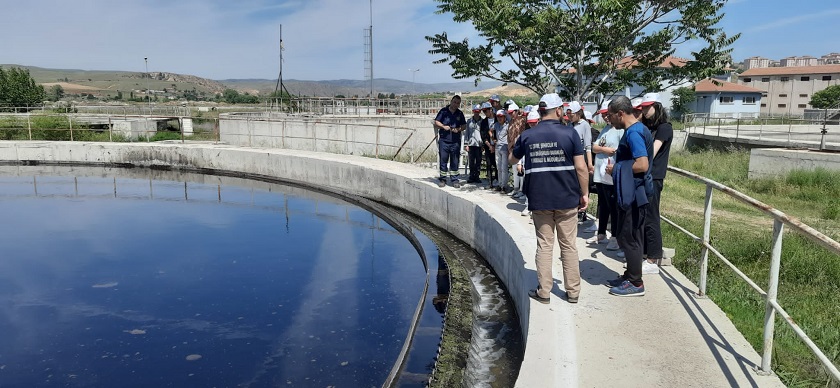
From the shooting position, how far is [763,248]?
6.82 meters

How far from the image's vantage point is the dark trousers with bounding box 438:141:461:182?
1022 centimetres

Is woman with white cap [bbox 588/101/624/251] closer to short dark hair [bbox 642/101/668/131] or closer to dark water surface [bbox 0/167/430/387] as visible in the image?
short dark hair [bbox 642/101/668/131]

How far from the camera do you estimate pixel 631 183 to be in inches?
179

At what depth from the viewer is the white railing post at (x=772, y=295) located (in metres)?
3.23

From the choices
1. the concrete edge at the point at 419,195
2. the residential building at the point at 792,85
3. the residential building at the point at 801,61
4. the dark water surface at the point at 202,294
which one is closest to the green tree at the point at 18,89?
the concrete edge at the point at 419,195

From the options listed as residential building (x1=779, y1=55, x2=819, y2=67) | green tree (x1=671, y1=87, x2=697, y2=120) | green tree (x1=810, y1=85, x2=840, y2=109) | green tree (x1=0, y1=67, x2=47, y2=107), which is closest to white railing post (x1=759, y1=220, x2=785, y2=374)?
green tree (x1=671, y1=87, x2=697, y2=120)

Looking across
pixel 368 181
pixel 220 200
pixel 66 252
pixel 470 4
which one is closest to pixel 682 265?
pixel 470 4

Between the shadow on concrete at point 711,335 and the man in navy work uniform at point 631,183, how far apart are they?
36cm

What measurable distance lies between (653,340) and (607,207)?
251cm

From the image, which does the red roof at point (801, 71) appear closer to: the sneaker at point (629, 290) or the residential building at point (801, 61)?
the residential building at point (801, 61)

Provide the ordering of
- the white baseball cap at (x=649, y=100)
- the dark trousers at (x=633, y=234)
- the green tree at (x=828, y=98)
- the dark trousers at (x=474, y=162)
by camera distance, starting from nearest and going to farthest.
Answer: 1. the dark trousers at (x=633, y=234)
2. the white baseball cap at (x=649, y=100)
3. the dark trousers at (x=474, y=162)
4. the green tree at (x=828, y=98)

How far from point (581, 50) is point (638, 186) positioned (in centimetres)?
783

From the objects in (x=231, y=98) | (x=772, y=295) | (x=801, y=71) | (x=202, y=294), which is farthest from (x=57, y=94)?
(x=772, y=295)

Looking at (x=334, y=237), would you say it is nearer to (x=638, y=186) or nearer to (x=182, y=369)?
(x=182, y=369)
